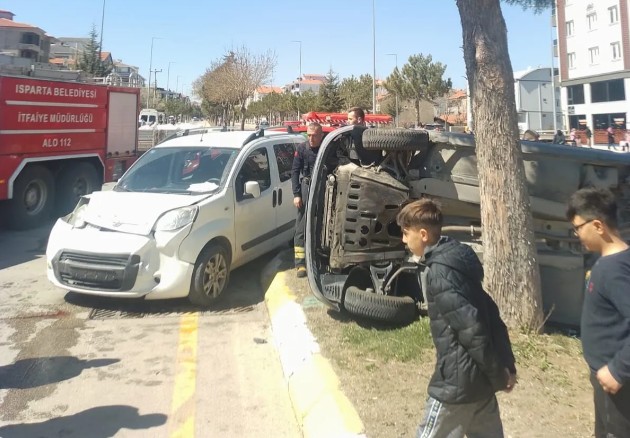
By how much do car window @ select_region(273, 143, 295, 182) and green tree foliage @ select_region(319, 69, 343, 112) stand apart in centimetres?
3330

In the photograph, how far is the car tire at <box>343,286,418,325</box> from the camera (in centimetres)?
433

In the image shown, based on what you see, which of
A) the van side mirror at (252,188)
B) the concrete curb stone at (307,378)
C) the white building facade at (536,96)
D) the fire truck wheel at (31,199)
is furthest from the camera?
the white building facade at (536,96)

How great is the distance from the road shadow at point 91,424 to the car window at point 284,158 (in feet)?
13.5

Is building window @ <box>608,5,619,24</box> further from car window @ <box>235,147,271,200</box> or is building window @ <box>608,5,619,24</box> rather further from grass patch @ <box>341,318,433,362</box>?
grass patch @ <box>341,318,433,362</box>

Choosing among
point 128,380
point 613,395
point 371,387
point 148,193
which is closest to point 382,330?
point 371,387

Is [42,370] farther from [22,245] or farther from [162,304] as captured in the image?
[22,245]

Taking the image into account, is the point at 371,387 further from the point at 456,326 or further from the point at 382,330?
the point at 456,326

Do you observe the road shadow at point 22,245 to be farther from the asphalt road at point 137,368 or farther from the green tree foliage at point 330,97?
the green tree foliage at point 330,97

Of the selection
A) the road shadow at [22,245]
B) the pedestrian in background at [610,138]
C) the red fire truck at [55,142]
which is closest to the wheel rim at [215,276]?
the road shadow at [22,245]

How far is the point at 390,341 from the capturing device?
13.7 feet

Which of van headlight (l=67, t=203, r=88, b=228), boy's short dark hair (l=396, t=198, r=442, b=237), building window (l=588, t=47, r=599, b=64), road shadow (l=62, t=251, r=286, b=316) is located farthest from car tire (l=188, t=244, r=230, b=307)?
building window (l=588, t=47, r=599, b=64)

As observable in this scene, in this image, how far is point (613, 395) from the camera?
83.9 inches

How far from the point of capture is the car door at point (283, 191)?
23.1ft

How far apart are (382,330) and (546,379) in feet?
4.58
